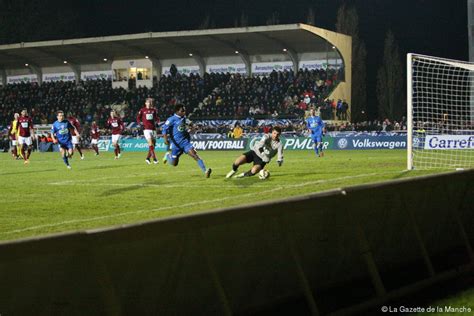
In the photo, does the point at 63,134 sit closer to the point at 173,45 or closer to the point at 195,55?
the point at 173,45

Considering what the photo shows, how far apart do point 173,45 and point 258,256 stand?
47566 mm

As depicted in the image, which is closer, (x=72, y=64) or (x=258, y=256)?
(x=258, y=256)

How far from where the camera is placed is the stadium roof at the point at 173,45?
4875 centimetres

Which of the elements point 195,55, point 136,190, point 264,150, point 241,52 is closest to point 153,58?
point 195,55

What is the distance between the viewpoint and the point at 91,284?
4.94 metres

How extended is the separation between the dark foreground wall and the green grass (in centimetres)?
482

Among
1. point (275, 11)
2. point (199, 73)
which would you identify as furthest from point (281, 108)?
point (275, 11)

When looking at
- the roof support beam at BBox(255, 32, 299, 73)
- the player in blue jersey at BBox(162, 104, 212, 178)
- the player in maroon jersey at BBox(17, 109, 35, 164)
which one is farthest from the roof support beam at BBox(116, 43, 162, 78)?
the player in blue jersey at BBox(162, 104, 212, 178)

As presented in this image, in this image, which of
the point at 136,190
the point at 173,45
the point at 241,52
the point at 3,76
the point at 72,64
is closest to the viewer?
the point at 136,190

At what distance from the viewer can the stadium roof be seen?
160 ft

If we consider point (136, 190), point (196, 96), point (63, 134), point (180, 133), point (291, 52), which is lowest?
point (136, 190)

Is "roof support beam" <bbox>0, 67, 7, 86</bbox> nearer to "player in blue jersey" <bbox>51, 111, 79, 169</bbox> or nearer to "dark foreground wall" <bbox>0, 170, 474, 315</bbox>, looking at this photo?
"player in blue jersey" <bbox>51, 111, 79, 169</bbox>

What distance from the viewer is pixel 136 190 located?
Answer: 17.9 metres

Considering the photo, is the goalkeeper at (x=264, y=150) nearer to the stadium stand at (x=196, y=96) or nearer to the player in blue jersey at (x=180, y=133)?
the player in blue jersey at (x=180, y=133)
